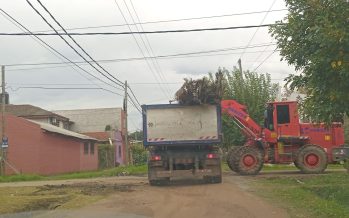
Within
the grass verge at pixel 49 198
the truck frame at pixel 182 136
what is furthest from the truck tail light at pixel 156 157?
the grass verge at pixel 49 198

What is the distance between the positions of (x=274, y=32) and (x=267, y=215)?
4.18 meters

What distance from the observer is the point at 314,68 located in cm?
1157

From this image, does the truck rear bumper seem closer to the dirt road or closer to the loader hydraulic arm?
the dirt road

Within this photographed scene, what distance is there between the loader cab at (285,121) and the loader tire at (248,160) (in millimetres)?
1547

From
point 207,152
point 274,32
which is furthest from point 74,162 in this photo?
point 274,32

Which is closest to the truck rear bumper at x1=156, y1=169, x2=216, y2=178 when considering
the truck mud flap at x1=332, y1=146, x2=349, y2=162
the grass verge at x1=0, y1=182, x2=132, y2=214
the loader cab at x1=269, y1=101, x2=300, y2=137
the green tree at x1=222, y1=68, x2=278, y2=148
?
the grass verge at x1=0, y1=182, x2=132, y2=214

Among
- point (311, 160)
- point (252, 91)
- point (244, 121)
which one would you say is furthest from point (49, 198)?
point (252, 91)

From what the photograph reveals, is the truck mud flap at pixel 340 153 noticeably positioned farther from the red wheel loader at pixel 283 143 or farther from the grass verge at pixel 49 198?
the grass verge at pixel 49 198

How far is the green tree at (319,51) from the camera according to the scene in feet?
34.3

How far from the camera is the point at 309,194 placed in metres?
16.2

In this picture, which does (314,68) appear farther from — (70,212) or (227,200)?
(70,212)

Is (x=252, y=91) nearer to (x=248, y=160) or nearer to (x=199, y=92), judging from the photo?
(x=248, y=160)

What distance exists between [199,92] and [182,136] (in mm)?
1730

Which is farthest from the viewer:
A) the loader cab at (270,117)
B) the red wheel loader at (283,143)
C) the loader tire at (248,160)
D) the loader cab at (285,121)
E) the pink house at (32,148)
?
the pink house at (32,148)
